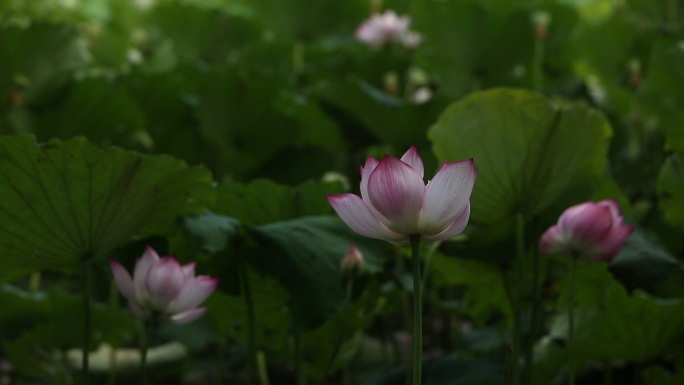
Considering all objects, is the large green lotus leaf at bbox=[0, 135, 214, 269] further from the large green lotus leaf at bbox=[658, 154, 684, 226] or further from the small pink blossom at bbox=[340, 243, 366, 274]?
the large green lotus leaf at bbox=[658, 154, 684, 226]

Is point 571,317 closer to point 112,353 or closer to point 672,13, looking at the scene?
point 112,353

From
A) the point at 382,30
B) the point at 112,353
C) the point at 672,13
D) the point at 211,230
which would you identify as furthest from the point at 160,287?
the point at 672,13

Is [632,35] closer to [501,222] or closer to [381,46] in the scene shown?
[381,46]

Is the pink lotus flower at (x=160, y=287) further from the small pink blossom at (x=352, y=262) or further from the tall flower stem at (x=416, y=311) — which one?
the tall flower stem at (x=416, y=311)

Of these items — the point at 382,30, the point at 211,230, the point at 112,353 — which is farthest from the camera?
the point at 382,30

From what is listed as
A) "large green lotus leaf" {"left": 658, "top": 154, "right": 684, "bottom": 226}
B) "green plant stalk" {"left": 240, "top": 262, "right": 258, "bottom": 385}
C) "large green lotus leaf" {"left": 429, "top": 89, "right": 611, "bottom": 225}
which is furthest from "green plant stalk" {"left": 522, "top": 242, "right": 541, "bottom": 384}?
"green plant stalk" {"left": 240, "top": 262, "right": 258, "bottom": 385}

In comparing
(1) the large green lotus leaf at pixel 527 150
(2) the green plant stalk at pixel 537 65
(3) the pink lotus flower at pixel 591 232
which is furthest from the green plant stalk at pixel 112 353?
(2) the green plant stalk at pixel 537 65
